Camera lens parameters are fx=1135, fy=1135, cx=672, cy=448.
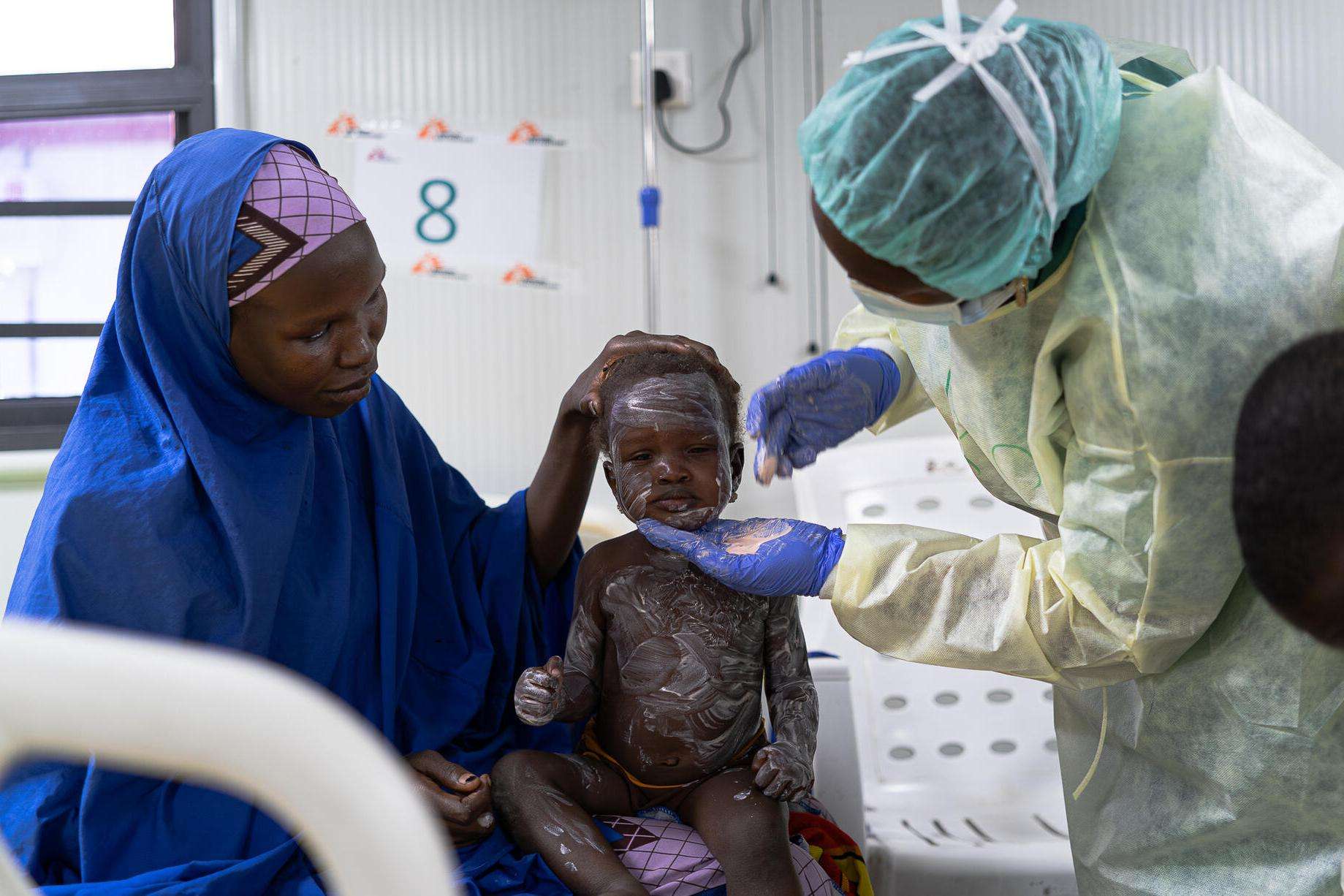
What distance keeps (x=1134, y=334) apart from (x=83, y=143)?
2945 mm

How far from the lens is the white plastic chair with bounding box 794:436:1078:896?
1.97 metres

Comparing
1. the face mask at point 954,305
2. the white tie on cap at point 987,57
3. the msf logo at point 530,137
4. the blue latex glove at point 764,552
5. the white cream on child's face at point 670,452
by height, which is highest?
the msf logo at point 530,137

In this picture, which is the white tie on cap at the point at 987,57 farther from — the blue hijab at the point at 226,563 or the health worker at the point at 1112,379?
the blue hijab at the point at 226,563

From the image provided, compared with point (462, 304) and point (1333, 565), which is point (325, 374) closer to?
point (1333, 565)

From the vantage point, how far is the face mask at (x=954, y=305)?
122cm

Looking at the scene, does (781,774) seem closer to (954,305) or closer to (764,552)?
(764,552)

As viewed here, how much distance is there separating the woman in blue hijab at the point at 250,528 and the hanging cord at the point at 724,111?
1.46 m

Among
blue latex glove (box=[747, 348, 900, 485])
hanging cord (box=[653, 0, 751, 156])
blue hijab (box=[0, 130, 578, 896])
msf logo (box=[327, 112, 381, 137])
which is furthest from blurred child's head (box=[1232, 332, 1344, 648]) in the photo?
msf logo (box=[327, 112, 381, 137])

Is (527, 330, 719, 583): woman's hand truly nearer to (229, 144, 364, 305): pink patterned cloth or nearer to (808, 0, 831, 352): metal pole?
(229, 144, 364, 305): pink patterned cloth

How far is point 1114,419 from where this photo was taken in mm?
1183

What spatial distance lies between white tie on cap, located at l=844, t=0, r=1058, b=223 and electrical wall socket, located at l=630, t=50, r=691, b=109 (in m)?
1.89

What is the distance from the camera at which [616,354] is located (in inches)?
65.9

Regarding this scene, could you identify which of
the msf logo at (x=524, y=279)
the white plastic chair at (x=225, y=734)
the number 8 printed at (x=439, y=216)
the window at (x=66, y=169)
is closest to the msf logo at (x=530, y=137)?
the number 8 printed at (x=439, y=216)

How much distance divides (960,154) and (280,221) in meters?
0.84
